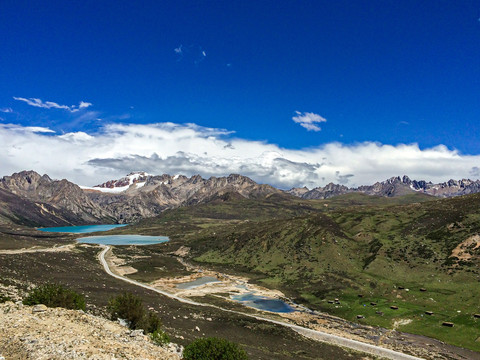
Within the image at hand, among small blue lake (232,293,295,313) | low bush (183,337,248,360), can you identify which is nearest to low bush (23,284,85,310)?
low bush (183,337,248,360)

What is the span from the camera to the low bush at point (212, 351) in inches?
1560

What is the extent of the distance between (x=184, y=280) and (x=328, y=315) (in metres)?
79.9

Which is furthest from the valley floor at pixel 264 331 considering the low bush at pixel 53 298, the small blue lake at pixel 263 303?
the low bush at pixel 53 298

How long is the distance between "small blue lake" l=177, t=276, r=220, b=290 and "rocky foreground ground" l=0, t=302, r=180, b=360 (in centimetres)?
11394

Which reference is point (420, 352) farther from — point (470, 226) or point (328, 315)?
point (470, 226)

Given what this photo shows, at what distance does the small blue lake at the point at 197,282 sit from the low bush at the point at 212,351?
116 m

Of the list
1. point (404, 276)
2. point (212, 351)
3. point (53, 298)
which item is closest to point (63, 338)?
point (212, 351)

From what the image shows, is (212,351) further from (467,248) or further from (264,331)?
(467,248)

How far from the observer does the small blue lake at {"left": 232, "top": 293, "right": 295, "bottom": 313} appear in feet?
404

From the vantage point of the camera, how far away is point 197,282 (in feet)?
549

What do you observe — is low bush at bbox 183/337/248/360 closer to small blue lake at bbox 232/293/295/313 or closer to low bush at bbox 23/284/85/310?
low bush at bbox 23/284/85/310

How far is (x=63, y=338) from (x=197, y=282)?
139414 millimetres

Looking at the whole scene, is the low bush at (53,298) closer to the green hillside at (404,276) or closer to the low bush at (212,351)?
the low bush at (212,351)

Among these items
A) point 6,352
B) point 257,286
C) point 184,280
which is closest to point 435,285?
point 257,286
